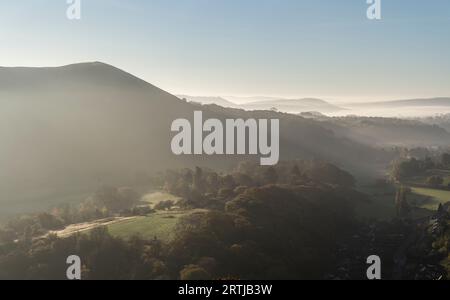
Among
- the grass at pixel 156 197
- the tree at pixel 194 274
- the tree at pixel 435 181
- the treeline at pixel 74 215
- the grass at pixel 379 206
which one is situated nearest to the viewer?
the tree at pixel 194 274

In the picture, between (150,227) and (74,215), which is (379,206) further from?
(74,215)

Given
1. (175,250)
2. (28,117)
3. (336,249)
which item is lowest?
(336,249)

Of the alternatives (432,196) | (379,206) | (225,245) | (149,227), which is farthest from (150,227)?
(432,196)

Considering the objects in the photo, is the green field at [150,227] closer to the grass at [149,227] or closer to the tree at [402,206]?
the grass at [149,227]

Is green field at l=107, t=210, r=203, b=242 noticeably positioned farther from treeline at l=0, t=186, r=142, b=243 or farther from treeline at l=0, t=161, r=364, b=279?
treeline at l=0, t=186, r=142, b=243

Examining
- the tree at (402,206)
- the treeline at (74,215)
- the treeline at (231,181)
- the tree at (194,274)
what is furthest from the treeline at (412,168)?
the tree at (194,274)

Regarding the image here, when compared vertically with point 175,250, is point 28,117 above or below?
above
